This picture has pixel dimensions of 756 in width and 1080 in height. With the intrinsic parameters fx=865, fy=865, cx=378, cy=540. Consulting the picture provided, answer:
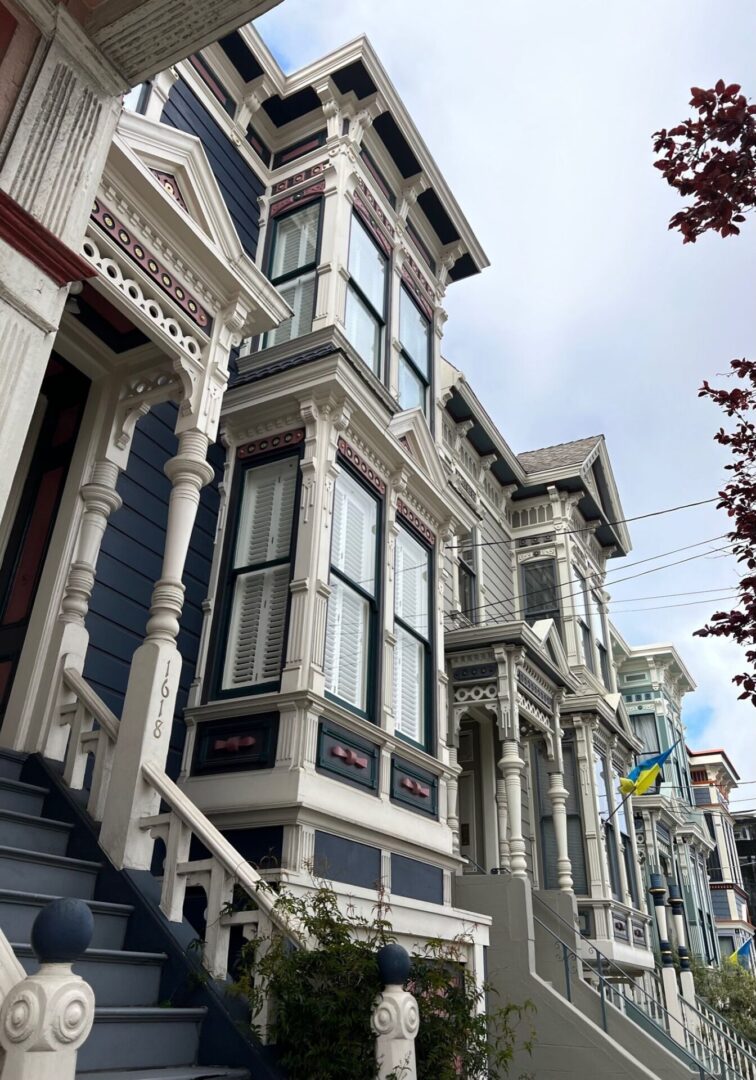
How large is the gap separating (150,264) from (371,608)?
13.1 feet

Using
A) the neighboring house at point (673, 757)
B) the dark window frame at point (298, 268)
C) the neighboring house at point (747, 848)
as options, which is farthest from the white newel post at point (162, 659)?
the neighboring house at point (747, 848)

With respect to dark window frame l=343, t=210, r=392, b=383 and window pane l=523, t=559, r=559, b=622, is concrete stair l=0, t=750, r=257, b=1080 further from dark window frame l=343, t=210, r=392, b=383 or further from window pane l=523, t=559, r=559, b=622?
window pane l=523, t=559, r=559, b=622

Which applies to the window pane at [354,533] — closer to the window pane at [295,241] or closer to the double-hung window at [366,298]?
the double-hung window at [366,298]

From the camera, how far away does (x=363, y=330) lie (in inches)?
394

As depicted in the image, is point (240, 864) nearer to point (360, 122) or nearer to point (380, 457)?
point (380, 457)

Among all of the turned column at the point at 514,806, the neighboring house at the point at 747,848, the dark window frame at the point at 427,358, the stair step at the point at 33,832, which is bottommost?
the stair step at the point at 33,832

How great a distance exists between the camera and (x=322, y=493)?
26.2ft

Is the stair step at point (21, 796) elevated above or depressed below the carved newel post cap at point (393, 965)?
above

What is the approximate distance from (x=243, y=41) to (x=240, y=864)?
29.8ft

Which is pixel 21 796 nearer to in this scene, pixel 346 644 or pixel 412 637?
pixel 346 644

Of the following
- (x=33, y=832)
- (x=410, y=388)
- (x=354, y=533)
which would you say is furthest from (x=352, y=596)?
(x=33, y=832)

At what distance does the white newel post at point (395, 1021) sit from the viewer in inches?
150

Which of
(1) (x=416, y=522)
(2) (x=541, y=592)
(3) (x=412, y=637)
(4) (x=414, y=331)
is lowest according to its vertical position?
(3) (x=412, y=637)

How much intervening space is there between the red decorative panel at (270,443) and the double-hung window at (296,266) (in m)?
1.22
